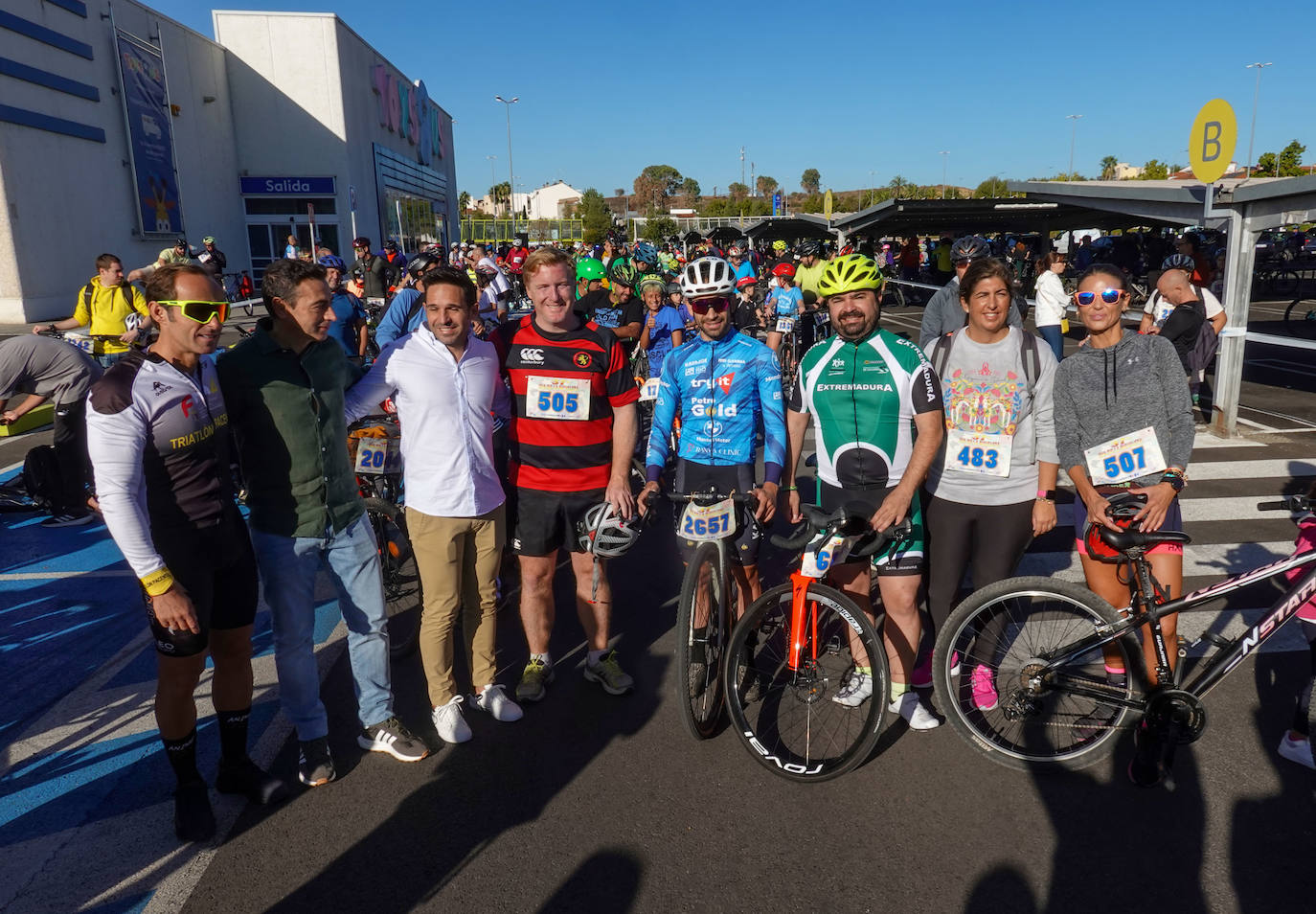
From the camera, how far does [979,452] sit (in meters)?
3.81

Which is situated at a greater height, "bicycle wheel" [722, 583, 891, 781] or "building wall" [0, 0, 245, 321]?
"building wall" [0, 0, 245, 321]

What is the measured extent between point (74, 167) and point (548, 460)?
2870cm

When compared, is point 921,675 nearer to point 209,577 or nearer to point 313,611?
point 313,611

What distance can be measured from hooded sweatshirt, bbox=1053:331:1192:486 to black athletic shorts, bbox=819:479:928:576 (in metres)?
0.71

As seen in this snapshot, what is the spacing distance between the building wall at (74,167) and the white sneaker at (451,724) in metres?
25.6

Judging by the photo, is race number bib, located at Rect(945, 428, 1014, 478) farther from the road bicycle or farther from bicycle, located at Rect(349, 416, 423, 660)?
bicycle, located at Rect(349, 416, 423, 660)

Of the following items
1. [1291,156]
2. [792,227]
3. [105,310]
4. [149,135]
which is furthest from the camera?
[1291,156]

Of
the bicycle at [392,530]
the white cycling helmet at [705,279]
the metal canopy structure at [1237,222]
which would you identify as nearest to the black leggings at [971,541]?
the white cycling helmet at [705,279]

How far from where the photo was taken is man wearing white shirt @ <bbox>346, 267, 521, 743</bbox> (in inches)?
150

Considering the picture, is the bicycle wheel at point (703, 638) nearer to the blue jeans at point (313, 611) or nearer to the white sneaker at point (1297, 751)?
the blue jeans at point (313, 611)

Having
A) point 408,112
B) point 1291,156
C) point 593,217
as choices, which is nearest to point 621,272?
Answer: point 408,112

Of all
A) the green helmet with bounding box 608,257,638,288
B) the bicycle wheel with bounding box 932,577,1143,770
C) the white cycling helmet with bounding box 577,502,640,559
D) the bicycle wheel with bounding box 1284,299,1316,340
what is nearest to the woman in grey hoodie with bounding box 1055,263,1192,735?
the bicycle wheel with bounding box 932,577,1143,770

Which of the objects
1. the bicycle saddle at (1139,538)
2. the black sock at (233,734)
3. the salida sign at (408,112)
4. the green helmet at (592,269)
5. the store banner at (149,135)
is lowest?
the black sock at (233,734)

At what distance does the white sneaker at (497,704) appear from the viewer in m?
4.11
